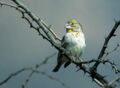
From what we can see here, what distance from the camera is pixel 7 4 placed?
546 cm

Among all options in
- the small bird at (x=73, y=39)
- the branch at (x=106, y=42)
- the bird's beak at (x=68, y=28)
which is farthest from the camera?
the bird's beak at (x=68, y=28)

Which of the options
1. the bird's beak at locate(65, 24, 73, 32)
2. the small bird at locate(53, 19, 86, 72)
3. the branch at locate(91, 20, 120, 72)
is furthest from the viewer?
the bird's beak at locate(65, 24, 73, 32)

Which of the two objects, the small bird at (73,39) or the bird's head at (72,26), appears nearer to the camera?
the small bird at (73,39)

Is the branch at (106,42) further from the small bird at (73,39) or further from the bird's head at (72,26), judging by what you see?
the bird's head at (72,26)

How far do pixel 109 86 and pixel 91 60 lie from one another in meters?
1.14

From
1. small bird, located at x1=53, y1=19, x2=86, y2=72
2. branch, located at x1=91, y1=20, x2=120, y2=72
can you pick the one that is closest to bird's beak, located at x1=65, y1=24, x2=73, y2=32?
small bird, located at x1=53, y1=19, x2=86, y2=72

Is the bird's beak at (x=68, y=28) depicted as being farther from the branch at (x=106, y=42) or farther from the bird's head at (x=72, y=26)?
the branch at (x=106, y=42)

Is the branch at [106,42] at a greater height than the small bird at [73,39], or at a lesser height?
greater

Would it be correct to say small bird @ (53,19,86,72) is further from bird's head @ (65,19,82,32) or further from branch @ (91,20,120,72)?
branch @ (91,20,120,72)

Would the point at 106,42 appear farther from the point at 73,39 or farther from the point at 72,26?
the point at 72,26

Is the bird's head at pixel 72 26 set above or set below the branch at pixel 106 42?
below

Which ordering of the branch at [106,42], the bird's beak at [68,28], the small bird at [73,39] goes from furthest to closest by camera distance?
the bird's beak at [68,28], the small bird at [73,39], the branch at [106,42]

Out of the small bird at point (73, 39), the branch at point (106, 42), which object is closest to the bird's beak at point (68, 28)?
the small bird at point (73, 39)

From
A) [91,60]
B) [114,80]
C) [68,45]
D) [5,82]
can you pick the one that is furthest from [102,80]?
[68,45]
